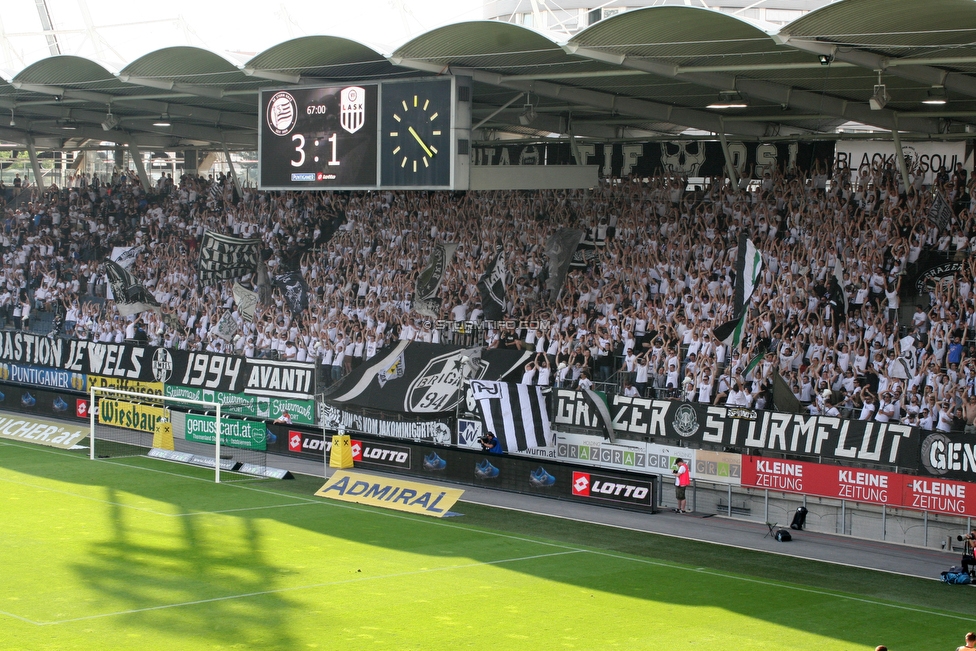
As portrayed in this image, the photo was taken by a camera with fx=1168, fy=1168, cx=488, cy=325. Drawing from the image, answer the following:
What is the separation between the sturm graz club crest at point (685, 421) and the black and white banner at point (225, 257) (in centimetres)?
1812

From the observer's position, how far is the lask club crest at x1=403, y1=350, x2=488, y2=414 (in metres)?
27.8

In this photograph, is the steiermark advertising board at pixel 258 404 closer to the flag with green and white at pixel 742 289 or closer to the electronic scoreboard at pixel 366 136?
the electronic scoreboard at pixel 366 136

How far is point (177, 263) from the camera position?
40.0 meters

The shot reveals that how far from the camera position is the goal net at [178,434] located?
1110 inches

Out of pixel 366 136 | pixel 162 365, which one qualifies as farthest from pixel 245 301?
pixel 366 136

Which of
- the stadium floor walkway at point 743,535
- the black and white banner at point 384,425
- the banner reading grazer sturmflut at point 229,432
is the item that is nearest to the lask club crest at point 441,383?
the black and white banner at point 384,425

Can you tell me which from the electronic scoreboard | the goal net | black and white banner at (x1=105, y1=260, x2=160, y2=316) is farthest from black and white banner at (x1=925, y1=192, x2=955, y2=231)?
black and white banner at (x1=105, y1=260, x2=160, y2=316)

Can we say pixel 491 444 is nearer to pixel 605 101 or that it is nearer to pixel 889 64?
pixel 605 101

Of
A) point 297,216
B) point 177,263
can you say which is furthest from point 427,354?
point 177,263

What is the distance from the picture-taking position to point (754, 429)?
23141mm

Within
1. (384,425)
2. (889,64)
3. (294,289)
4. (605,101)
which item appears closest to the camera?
(889,64)

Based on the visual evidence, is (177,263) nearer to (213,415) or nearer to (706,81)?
(213,415)

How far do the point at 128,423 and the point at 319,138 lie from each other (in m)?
10.7

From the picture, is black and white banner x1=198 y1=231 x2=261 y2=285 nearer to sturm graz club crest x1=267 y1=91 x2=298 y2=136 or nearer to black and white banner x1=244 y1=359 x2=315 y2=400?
black and white banner x1=244 y1=359 x2=315 y2=400
